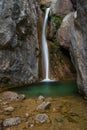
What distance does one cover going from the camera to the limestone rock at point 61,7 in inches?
599

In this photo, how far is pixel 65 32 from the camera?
1320 centimetres

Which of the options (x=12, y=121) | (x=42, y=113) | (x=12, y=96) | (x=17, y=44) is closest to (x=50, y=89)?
(x=12, y=96)

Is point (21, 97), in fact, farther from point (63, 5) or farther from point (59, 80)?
point (63, 5)

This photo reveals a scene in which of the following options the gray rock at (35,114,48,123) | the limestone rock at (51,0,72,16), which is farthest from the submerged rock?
the limestone rock at (51,0,72,16)

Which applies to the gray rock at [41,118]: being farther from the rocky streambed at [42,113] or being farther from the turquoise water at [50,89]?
the turquoise water at [50,89]

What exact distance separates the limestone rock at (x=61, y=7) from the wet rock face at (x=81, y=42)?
6412 millimetres

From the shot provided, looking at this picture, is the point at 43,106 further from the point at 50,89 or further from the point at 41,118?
the point at 50,89

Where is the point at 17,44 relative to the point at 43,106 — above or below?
above

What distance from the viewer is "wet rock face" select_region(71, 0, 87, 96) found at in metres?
7.76

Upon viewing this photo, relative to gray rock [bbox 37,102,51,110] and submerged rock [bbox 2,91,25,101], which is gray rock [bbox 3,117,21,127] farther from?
submerged rock [bbox 2,91,25,101]

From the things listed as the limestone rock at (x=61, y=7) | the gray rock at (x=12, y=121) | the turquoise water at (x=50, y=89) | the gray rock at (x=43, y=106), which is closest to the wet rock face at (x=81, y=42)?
the turquoise water at (x=50, y=89)

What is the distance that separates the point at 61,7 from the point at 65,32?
9.69 ft

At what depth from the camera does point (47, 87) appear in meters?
10.7

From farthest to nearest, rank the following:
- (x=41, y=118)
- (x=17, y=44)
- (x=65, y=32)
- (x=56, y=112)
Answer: (x=65, y=32) → (x=17, y=44) → (x=56, y=112) → (x=41, y=118)
